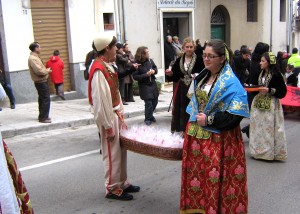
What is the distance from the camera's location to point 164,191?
16.2ft

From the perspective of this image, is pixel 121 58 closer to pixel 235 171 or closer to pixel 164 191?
pixel 164 191

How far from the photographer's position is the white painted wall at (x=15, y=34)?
11031mm

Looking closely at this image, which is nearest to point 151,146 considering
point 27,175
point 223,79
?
point 223,79

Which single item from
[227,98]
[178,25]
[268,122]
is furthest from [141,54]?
[178,25]

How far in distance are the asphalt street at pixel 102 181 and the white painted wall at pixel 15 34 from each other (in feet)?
14.1

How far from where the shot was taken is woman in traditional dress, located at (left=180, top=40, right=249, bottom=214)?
3383mm

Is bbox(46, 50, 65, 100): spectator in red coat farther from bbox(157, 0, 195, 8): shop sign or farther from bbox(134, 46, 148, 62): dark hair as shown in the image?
bbox(157, 0, 195, 8): shop sign

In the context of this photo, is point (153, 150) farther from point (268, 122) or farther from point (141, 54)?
point (141, 54)

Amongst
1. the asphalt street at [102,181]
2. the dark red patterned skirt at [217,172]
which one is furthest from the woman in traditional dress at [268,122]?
the dark red patterned skirt at [217,172]

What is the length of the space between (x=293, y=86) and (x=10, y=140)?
712 centimetres

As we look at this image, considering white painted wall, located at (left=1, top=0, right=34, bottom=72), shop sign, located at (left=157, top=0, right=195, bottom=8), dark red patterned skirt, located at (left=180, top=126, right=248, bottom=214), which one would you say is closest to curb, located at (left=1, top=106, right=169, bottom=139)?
white painted wall, located at (left=1, top=0, right=34, bottom=72)

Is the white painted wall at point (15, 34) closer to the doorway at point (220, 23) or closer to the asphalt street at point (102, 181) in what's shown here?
the asphalt street at point (102, 181)

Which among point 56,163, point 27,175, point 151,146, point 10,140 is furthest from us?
point 10,140

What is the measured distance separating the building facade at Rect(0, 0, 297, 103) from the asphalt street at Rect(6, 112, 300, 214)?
448 centimetres
